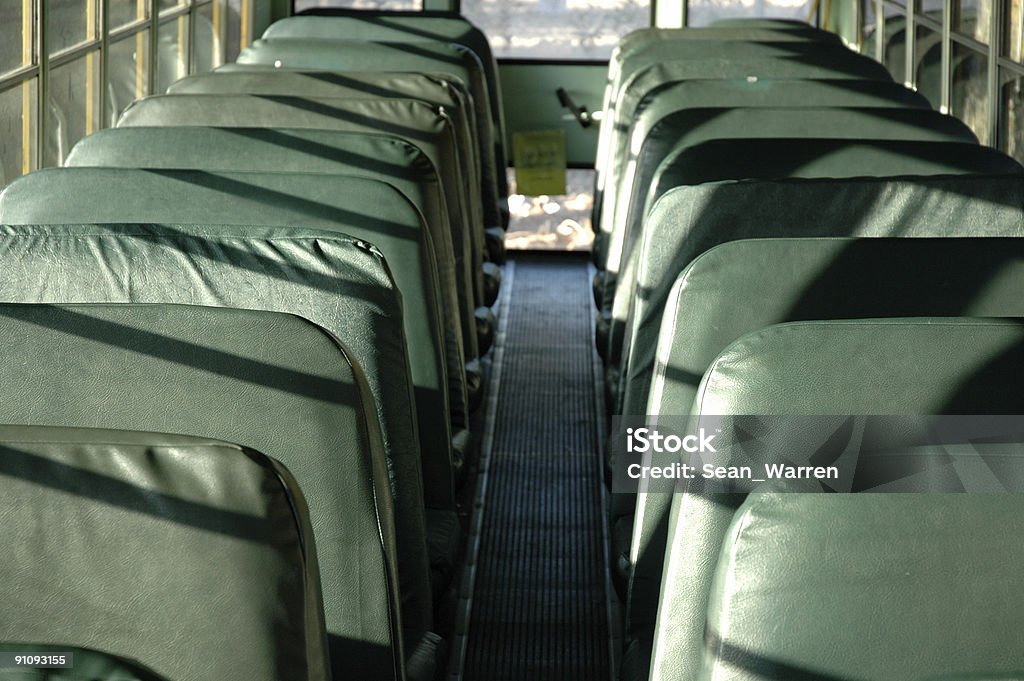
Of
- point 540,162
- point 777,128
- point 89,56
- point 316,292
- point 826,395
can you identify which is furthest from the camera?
point 540,162

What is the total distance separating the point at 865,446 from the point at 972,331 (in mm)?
174

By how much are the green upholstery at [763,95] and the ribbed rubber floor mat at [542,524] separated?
76 cm

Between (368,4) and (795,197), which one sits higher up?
(368,4)

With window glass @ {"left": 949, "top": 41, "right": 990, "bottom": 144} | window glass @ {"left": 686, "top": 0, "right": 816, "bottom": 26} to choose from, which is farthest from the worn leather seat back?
window glass @ {"left": 686, "top": 0, "right": 816, "bottom": 26}

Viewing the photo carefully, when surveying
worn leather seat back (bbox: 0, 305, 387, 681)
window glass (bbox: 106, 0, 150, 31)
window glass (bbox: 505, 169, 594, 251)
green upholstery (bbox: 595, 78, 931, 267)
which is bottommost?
window glass (bbox: 505, 169, 594, 251)

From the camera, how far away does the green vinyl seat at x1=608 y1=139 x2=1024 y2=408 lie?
2.18 meters

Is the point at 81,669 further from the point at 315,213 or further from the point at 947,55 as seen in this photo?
the point at 947,55

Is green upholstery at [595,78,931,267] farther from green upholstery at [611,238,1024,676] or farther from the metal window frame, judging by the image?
green upholstery at [611,238,1024,676]

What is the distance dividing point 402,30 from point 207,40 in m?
0.84

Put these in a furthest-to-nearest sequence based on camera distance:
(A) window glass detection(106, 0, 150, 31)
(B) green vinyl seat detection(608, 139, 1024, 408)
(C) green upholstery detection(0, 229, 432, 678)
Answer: (A) window glass detection(106, 0, 150, 31), (B) green vinyl seat detection(608, 139, 1024, 408), (C) green upholstery detection(0, 229, 432, 678)

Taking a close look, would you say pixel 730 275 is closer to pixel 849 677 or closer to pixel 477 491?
pixel 849 677

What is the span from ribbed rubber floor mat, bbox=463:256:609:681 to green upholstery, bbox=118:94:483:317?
663mm

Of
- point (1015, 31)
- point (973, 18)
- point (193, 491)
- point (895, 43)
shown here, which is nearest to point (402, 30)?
point (895, 43)

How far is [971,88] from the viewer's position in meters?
3.97
